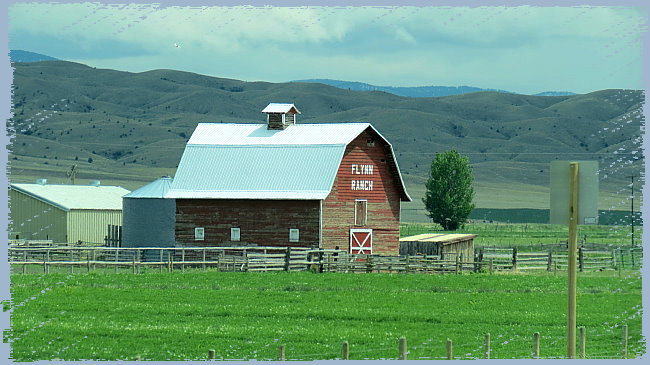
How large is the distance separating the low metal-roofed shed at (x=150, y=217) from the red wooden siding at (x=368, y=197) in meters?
8.29

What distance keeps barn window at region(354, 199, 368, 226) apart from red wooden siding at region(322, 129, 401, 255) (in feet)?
0.63

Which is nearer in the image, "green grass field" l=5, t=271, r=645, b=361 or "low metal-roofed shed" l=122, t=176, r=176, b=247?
"green grass field" l=5, t=271, r=645, b=361

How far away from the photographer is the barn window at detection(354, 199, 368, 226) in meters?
52.6

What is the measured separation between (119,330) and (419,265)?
23495 millimetres

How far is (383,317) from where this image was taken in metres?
29.2

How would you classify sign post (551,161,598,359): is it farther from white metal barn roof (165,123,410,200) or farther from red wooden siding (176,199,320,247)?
red wooden siding (176,199,320,247)

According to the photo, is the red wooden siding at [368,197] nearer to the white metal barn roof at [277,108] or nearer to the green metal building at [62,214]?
the white metal barn roof at [277,108]

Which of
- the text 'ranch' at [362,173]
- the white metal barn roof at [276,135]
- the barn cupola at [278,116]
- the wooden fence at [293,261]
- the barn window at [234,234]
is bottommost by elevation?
the wooden fence at [293,261]

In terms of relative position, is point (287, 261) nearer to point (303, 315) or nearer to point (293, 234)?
point (293, 234)

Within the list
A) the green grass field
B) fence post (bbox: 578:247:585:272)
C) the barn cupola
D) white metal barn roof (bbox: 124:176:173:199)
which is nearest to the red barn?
the barn cupola

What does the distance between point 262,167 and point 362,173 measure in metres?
5.07

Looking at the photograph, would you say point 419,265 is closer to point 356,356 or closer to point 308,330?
point 308,330

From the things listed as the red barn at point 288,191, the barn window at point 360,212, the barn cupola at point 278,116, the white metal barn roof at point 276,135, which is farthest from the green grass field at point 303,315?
the barn cupola at point 278,116

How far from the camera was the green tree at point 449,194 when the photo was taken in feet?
349
